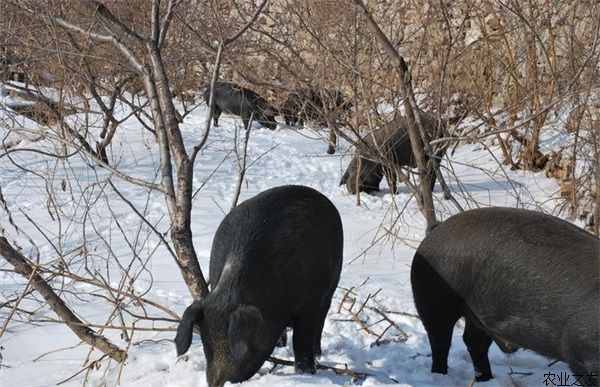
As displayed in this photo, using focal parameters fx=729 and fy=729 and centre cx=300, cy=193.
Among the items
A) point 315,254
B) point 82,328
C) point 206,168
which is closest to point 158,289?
point 82,328

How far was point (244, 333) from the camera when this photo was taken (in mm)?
3020

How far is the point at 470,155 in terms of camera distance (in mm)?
10484

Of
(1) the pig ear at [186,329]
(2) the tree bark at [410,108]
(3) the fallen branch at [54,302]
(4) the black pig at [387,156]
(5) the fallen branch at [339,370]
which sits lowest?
(5) the fallen branch at [339,370]

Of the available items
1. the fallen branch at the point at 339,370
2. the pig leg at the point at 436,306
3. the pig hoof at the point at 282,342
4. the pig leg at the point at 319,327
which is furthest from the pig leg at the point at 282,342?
the pig leg at the point at 436,306

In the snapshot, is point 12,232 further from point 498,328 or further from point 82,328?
point 498,328

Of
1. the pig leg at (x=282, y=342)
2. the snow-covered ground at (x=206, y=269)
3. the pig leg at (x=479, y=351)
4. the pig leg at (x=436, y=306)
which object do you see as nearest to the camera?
the pig leg at (x=436, y=306)

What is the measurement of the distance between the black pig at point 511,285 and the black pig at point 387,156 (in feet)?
10.1

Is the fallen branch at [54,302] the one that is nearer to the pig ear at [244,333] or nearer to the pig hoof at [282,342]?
the pig hoof at [282,342]

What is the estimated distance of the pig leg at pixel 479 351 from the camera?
3.73 m

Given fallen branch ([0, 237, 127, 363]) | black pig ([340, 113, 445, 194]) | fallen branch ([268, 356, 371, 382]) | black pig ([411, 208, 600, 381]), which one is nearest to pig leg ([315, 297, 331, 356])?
fallen branch ([268, 356, 371, 382])

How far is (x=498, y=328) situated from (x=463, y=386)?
46 centimetres

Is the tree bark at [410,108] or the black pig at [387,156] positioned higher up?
the black pig at [387,156]

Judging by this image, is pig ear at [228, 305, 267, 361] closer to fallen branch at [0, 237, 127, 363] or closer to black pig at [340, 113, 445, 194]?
fallen branch at [0, 237, 127, 363]

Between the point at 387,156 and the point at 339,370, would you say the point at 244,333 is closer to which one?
the point at 339,370
